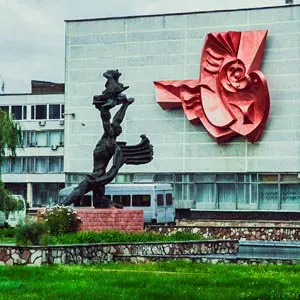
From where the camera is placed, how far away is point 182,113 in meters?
62.9

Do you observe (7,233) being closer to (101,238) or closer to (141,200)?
(101,238)

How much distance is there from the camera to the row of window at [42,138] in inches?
3068

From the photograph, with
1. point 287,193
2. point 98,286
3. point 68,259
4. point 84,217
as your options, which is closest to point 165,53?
point 287,193

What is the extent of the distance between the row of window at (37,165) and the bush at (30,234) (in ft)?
178

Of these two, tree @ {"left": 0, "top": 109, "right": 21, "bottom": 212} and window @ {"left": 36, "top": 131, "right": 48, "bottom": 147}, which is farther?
window @ {"left": 36, "top": 131, "right": 48, "bottom": 147}

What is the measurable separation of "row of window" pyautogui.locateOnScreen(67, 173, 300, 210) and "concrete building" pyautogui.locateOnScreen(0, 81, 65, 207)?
14.5 metres

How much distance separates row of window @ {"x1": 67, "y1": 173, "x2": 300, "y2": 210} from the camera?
197 feet

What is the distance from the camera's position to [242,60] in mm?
59812

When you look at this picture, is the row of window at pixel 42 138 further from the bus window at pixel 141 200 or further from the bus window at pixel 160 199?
the bus window at pixel 141 200

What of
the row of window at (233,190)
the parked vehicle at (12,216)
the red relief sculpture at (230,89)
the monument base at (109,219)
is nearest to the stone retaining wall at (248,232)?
the monument base at (109,219)

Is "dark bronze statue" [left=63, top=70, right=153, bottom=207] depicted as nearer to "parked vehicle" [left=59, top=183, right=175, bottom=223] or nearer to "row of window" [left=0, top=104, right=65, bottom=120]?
"parked vehicle" [left=59, top=183, right=175, bottom=223]

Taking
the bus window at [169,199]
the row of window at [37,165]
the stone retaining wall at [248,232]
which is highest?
the row of window at [37,165]

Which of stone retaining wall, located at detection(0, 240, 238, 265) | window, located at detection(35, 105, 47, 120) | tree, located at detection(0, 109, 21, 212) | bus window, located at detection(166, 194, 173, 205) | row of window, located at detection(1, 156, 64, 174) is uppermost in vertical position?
window, located at detection(35, 105, 47, 120)

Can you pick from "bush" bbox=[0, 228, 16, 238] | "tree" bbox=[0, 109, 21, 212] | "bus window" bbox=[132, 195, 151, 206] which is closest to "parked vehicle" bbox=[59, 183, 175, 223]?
"bus window" bbox=[132, 195, 151, 206]
